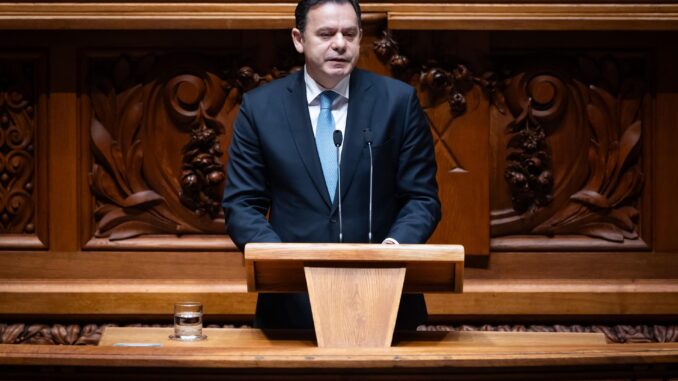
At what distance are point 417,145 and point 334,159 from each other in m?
0.24

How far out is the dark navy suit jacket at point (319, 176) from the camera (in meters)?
3.19

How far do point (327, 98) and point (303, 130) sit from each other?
0.12 meters

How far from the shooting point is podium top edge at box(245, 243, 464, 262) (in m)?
2.63

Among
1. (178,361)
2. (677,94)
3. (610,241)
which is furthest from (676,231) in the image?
(178,361)

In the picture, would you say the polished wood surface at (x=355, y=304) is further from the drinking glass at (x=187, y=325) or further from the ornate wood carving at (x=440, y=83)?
the ornate wood carving at (x=440, y=83)

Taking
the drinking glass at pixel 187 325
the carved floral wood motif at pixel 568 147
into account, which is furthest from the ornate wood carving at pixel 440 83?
the drinking glass at pixel 187 325

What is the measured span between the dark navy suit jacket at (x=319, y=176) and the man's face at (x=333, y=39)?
0.13m

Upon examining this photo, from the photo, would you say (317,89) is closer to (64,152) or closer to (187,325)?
(187,325)

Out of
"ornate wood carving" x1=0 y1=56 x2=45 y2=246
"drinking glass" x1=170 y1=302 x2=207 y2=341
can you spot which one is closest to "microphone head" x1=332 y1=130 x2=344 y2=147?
"drinking glass" x1=170 y1=302 x2=207 y2=341

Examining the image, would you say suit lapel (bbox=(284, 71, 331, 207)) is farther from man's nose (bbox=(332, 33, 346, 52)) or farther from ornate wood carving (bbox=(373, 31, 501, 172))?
ornate wood carving (bbox=(373, 31, 501, 172))

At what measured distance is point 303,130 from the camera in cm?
325

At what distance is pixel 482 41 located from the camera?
16.1 feet

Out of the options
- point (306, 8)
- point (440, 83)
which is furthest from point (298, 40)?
point (440, 83)

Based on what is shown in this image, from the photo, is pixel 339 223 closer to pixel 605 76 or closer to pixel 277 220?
pixel 277 220
